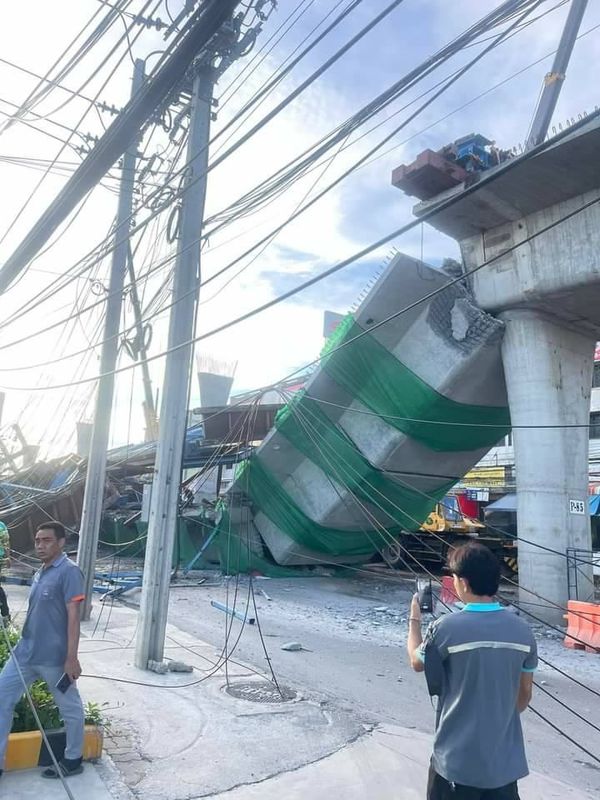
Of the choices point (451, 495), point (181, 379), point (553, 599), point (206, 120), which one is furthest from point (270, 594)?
point (451, 495)

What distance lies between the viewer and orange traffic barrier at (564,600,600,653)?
9586 millimetres

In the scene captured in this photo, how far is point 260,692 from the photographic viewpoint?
665cm

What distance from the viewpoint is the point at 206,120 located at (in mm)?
7930

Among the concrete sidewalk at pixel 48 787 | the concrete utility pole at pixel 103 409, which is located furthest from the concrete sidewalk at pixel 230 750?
the concrete utility pole at pixel 103 409

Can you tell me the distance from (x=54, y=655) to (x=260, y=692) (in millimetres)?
2918

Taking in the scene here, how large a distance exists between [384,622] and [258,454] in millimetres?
5187

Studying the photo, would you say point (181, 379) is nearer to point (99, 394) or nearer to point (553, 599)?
point (99, 394)

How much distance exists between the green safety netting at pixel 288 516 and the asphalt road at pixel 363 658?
1.16 meters

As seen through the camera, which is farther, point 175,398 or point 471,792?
point 175,398

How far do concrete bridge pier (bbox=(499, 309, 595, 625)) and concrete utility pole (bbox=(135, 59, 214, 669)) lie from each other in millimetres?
6718

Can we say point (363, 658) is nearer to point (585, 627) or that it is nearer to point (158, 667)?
point (158, 667)

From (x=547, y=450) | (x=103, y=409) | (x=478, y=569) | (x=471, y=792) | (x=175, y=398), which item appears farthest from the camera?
(x=547, y=450)

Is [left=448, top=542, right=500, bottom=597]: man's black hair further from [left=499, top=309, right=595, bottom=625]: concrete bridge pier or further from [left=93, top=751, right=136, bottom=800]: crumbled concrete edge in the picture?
[left=499, top=309, right=595, bottom=625]: concrete bridge pier

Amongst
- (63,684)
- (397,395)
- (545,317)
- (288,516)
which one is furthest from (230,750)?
→ (288,516)
